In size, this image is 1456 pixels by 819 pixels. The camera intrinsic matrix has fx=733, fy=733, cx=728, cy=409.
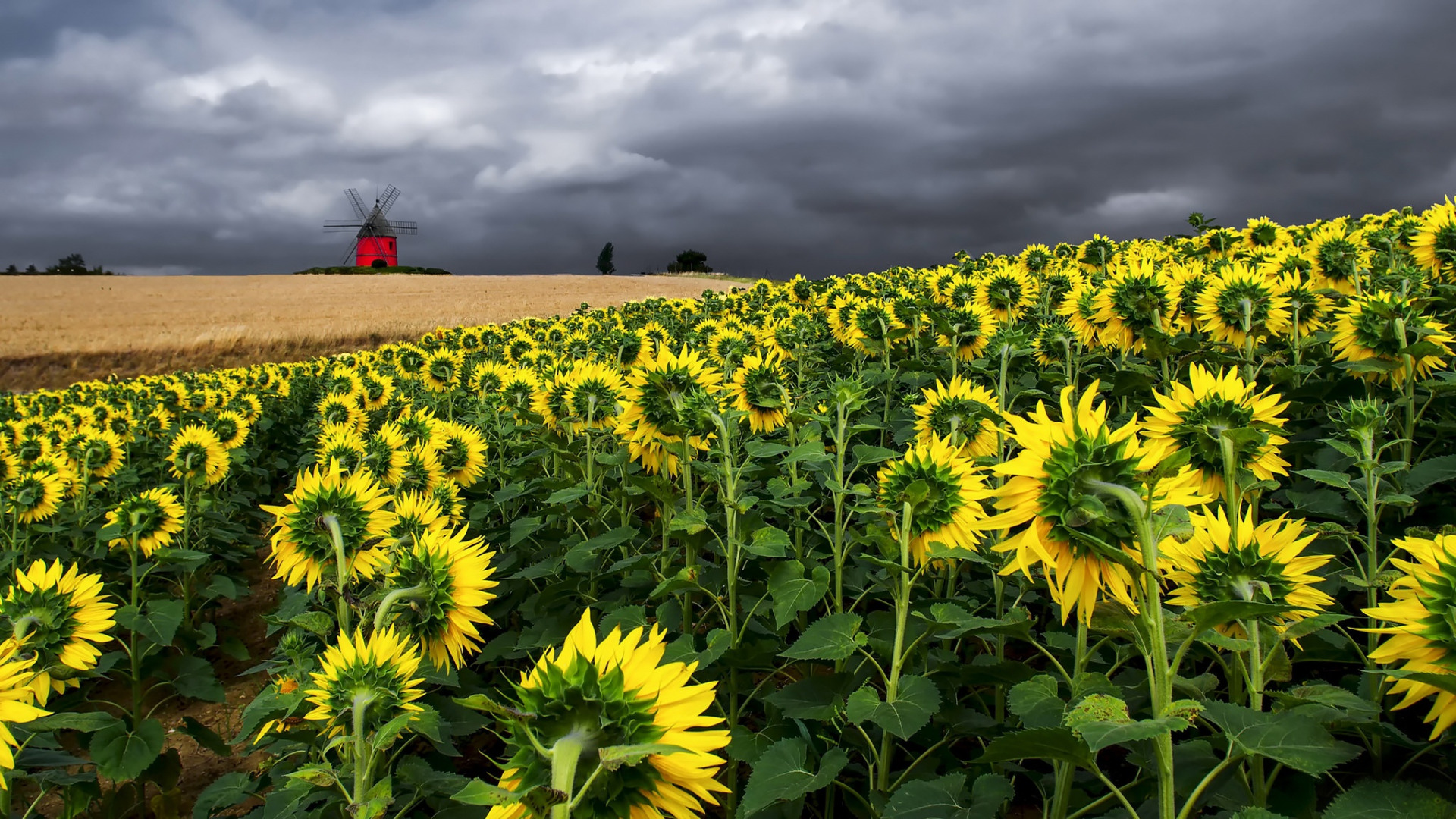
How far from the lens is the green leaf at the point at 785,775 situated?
74.7 inches

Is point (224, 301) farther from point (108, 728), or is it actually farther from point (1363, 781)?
point (1363, 781)

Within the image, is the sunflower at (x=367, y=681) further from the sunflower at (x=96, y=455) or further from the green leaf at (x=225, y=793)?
the sunflower at (x=96, y=455)

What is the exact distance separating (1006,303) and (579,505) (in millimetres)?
3576

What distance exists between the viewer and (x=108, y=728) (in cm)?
372

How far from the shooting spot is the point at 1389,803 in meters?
1.38

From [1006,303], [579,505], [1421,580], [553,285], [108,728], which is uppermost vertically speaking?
[553,285]

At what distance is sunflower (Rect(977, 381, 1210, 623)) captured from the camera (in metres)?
1.25

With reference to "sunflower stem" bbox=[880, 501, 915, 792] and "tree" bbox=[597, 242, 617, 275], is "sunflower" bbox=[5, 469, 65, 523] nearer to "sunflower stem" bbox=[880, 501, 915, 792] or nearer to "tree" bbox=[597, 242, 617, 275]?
"sunflower stem" bbox=[880, 501, 915, 792]

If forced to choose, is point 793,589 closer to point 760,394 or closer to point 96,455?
point 760,394

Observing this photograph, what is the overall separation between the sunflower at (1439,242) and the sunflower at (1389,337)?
1.49 metres

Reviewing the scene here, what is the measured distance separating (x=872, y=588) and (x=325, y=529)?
6.15ft

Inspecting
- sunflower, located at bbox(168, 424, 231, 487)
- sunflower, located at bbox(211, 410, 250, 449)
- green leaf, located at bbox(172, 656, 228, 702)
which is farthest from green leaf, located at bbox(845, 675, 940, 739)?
sunflower, located at bbox(211, 410, 250, 449)

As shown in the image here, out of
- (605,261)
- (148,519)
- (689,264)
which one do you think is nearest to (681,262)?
(689,264)

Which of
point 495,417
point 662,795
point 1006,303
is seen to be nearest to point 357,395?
point 495,417
